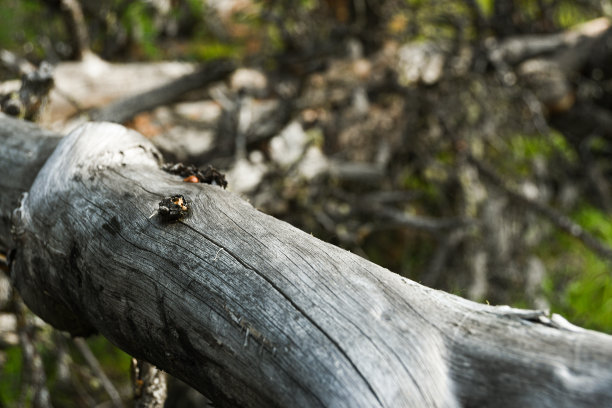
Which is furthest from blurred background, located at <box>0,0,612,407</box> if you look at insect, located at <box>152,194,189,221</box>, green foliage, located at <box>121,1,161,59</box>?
insect, located at <box>152,194,189,221</box>

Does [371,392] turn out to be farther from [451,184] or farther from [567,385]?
[451,184]

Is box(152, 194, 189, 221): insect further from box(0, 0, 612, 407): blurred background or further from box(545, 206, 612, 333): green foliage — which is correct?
box(545, 206, 612, 333): green foliage

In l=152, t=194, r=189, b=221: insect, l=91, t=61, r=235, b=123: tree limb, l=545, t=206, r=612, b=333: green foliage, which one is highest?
l=545, t=206, r=612, b=333: green foliage

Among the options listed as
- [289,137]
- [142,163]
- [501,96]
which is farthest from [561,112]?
[142,163]

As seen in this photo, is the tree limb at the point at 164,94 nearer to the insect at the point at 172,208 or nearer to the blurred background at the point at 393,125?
the blurred background at the point at 393,125

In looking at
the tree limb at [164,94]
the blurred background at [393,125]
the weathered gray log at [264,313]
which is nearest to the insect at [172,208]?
the weathered gray log at [264,313]

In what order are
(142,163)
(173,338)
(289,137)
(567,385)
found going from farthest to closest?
(289,137)
(142,163)
(173,338)
(567,385)
